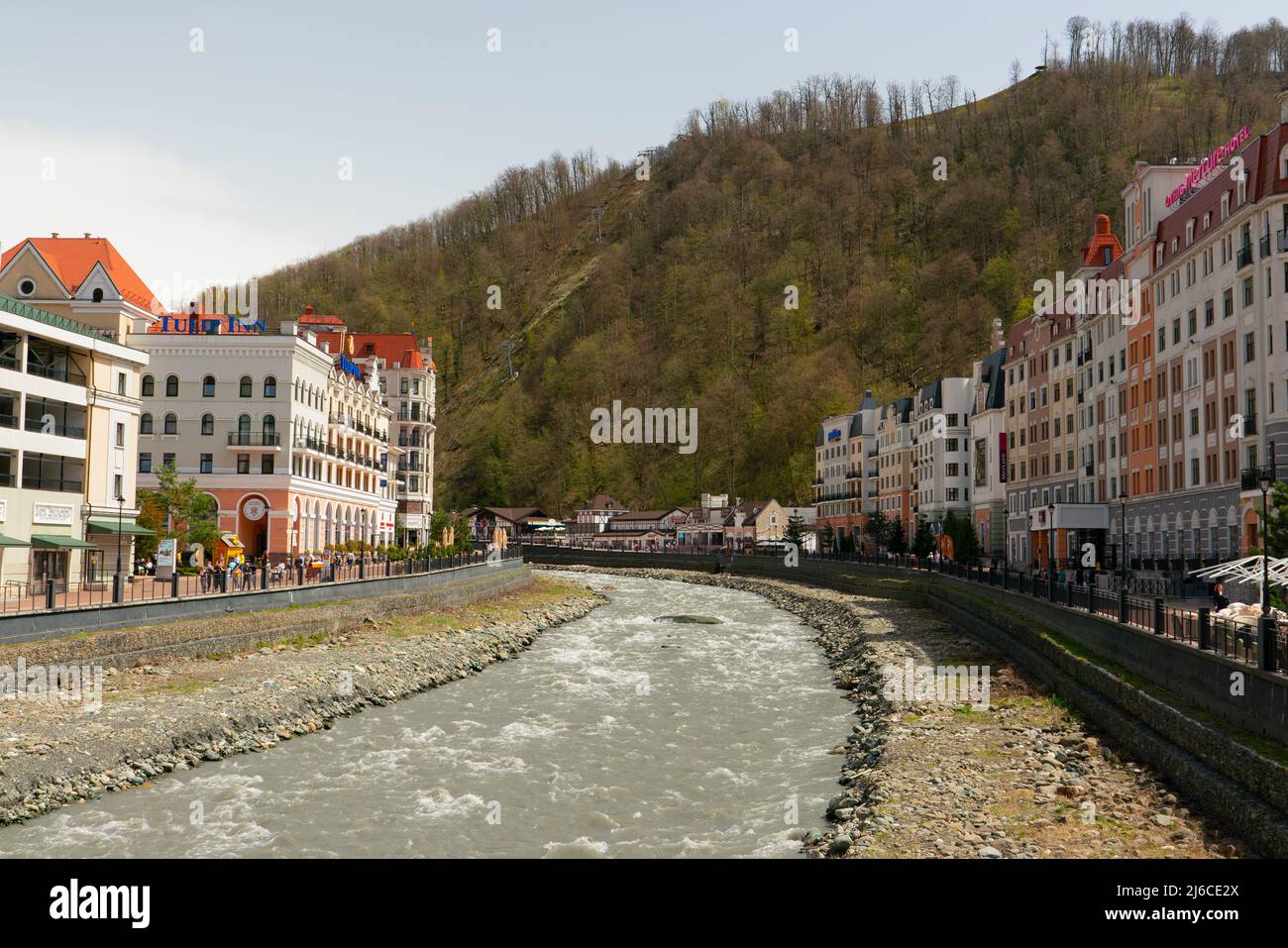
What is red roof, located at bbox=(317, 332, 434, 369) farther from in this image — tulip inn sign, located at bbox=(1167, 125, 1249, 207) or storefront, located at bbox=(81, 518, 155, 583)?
tulip inn sign, located at bbox=(1167, 125, 1249, 207)

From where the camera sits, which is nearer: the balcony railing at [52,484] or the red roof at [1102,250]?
the balcony railing at [52,484]

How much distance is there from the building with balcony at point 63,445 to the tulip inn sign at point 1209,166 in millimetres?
55813

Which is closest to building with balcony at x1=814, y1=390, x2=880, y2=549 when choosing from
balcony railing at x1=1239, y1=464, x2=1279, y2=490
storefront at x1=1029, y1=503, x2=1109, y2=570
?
storefront at x1=1029, y1=503, x2=1109, y2=570

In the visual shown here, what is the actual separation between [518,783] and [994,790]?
400 inches

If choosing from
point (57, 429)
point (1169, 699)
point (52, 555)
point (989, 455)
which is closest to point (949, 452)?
point (989, 455)

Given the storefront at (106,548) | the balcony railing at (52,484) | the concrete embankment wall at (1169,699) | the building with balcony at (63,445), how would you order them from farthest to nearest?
the storefront at (106,548)
the balcony railing at (52,484)
the building with balcony at (63,445)
the concrete embankment wall at (1169,699)

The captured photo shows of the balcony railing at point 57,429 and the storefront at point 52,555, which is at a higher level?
the balcony railing at point 57,429

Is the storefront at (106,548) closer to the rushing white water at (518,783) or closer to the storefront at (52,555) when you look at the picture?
the storefront at (52,555)

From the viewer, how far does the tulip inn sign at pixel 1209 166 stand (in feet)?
178

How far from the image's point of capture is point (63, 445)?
43.2 meters

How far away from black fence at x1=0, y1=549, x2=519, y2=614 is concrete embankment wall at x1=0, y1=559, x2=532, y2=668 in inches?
22.6

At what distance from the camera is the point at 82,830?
62.4 ft

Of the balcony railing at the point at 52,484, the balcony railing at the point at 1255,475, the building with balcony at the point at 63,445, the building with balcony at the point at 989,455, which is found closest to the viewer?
the building with balcony at the point at 63,445

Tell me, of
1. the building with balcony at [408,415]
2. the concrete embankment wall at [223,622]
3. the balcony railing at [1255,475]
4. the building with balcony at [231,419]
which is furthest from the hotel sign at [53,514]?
the building with balcony at [408,415]
